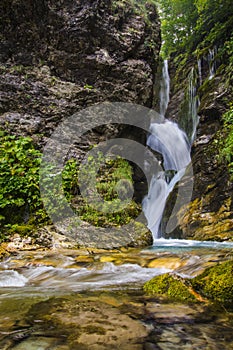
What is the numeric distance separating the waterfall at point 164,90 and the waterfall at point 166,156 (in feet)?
0.48

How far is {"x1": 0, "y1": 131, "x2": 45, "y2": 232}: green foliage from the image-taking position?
241 inches

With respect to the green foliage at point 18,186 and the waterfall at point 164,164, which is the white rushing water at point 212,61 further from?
the green foliage at point 18,186

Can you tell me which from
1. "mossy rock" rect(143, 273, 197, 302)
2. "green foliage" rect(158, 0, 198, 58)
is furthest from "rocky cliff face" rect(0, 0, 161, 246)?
"green foliage" rect(158, 0, 198, 58)

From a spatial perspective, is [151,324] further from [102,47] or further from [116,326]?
[102,47]

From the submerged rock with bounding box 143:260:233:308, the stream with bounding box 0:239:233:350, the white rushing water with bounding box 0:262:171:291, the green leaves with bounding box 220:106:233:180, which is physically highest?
the green leaves with bounding box 220:106:233:180

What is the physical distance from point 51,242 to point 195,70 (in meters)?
13.8

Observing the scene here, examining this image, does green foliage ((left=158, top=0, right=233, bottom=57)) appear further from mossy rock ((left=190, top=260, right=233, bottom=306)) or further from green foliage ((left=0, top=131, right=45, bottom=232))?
mossy rock ((left=190, top=260, right=233, bottom=306))

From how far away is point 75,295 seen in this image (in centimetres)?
283

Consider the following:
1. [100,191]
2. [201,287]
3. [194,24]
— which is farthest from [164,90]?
[201,287]

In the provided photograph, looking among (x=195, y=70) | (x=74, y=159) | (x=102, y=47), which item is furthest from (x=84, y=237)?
(x=195, y=70)

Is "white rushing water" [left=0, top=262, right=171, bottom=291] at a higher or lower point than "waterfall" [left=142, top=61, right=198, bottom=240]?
lower

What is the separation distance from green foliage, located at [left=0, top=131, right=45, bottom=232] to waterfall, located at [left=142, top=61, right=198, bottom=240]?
5611mm

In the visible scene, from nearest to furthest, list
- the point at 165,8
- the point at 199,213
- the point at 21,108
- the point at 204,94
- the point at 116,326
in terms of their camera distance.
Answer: the point at 116,326 < the point at 21,108 < the point at 199,213 < the point at 204,94 < the point at 165,8

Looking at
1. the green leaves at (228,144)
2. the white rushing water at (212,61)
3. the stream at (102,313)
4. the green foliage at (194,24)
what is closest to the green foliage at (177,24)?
the green foliage at (194,24)
